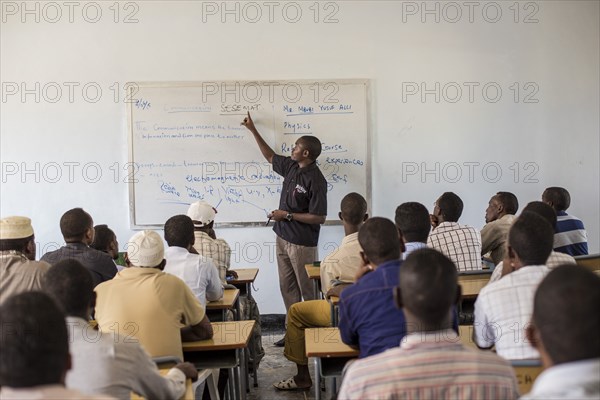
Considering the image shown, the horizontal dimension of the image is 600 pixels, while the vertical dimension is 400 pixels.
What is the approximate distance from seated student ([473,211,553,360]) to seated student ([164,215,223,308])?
156 centimetres

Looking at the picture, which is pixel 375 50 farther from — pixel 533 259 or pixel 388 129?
pixel 533 259

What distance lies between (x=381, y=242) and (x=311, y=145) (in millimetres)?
2789

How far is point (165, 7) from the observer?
19.5ft

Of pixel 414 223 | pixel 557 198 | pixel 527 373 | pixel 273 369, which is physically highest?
pixel 557 198

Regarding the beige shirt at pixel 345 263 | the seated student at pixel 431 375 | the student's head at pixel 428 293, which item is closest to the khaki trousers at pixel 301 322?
the beige shirt at pixel 345 263

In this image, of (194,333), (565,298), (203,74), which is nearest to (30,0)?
(203,74)

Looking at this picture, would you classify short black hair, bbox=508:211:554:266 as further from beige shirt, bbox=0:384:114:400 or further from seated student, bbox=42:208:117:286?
seated student, bbox=42:208:117:286

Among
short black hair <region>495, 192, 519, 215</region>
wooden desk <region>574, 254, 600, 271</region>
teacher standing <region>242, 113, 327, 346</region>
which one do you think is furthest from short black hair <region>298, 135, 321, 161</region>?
wooden desk <region>574, 254, 600, 271</region>

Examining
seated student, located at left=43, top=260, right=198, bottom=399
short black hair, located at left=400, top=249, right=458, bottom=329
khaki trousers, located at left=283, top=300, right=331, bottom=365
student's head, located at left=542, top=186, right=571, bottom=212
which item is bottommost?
khaki trousers, located at left=283, top=300, right=331, bottom=365

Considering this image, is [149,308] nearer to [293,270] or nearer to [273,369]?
[273,369]

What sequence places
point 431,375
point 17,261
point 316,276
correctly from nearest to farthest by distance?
1. point 431,375
2. point 17,261
3. point 316,276

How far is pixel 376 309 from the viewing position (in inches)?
100

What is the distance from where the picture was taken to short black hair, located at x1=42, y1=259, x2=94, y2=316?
7.39 ft

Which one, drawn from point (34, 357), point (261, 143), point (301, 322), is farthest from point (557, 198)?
point (34, 357)
